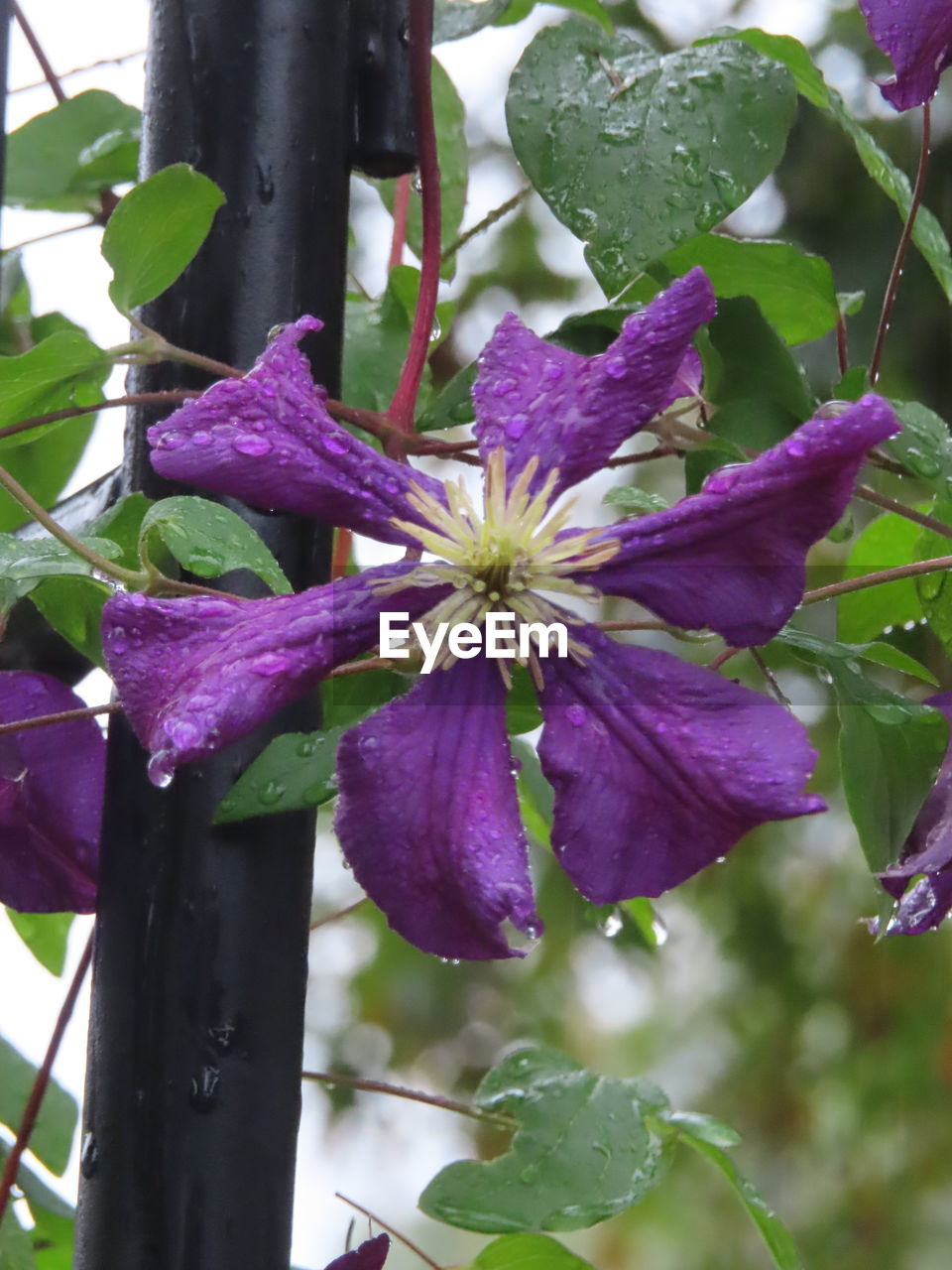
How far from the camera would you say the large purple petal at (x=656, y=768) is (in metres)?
0.27

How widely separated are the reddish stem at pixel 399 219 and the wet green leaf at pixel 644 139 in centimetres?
19

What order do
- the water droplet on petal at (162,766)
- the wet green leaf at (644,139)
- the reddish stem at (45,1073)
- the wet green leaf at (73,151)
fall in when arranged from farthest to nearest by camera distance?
the wet green leaf at (73,151)
the reddish stem at (45,1073)
the wet green leaf at (644,139)
the water droplet on petal at (162,766)

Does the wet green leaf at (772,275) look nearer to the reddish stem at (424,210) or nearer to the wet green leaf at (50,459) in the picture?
the reddish stem at (424,210)

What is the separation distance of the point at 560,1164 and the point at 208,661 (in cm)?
28

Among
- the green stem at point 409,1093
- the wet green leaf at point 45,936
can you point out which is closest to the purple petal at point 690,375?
the green stem at point 409,1093

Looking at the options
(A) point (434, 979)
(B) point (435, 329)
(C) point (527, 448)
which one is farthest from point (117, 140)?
(A) point (434, 979)

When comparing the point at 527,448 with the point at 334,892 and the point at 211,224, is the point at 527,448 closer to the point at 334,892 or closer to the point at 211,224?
the point at 211,224

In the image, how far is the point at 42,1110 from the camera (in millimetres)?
572

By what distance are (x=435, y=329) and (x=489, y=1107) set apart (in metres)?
0.28

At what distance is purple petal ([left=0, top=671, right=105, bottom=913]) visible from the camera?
41 cm

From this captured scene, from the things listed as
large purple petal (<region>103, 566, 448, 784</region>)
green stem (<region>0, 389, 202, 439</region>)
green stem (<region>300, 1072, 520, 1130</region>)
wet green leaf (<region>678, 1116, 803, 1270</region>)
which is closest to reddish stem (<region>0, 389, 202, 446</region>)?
green stem (<region>0, 389, 202, 439</region>)

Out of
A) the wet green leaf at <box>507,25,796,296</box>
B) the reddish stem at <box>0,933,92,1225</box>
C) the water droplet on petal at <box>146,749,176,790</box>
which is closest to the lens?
the water droplet on petal at <box>146,749,176,790</box>

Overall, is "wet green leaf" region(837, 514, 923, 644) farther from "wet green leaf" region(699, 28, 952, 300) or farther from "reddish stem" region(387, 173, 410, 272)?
"reddish stem" region(387, 173, 410, 272)

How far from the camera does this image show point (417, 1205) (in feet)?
1.49
